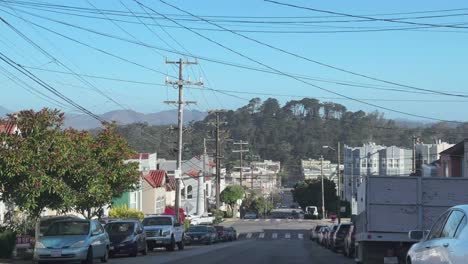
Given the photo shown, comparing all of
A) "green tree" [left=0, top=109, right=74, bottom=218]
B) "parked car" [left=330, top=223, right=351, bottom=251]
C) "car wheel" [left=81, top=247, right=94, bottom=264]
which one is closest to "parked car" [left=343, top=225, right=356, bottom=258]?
"parked car" [left=330, top=223, right=351, bottom=251]

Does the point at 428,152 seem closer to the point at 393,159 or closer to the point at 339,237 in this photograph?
the point at 393,159

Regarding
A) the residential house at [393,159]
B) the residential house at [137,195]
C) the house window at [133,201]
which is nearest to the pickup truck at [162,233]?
the residential house at [137,195]

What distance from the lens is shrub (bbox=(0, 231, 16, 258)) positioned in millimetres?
22047

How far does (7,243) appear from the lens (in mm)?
22188

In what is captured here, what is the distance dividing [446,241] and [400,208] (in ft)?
35.2

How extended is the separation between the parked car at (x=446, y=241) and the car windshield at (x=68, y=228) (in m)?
13.4

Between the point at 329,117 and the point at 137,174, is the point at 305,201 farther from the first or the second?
the point at 137,174

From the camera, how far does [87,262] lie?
2131cm

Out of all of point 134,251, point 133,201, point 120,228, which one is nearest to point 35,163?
point 120,228

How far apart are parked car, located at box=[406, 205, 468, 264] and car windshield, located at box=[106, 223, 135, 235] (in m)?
18.6

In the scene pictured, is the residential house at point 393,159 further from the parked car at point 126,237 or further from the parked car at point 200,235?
the parked car at point 126,237

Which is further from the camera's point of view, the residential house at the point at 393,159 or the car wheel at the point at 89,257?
the residential house at the point at 393,159

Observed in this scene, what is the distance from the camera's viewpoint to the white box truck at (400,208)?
19.1m

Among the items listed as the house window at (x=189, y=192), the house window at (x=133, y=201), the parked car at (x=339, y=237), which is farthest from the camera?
the house window at (x=189, y=192)
